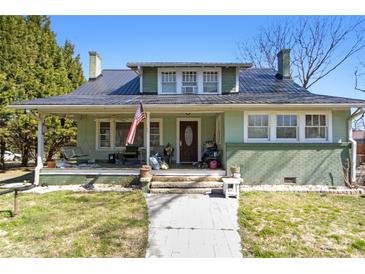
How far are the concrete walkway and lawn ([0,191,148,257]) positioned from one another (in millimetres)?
275

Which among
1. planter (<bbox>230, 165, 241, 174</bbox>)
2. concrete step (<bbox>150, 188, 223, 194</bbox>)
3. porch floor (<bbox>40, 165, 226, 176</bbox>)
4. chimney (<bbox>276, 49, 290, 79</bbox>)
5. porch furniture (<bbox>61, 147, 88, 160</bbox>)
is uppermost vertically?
chimney (<bbox>276, 49, 290, 79</bbox>)

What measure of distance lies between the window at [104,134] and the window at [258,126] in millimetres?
6974

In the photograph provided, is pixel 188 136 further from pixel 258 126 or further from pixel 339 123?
pixel 339 123

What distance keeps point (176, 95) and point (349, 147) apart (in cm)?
716

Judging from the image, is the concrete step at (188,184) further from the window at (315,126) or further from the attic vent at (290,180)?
the window at (315,126)

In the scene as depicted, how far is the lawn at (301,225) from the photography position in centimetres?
404

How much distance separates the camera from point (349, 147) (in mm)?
8867

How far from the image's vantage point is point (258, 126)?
30.4 ft

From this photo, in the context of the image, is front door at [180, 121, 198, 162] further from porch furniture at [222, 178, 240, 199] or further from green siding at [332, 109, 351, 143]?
green siding at [332, 109, 351, 143]

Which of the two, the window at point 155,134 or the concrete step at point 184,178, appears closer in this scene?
the concrete step at point 184,178

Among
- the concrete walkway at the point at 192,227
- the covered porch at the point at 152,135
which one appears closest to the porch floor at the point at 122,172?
the concrete walkway at the point at 192,227

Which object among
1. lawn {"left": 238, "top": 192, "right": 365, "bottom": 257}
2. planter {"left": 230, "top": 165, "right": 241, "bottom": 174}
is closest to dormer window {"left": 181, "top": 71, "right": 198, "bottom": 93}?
planter {"left": 230, "top": 165, "right": 241, "bottom": 174}

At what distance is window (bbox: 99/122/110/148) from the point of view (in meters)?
12.2
